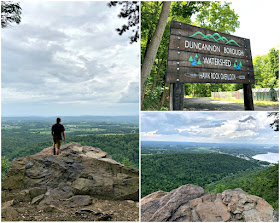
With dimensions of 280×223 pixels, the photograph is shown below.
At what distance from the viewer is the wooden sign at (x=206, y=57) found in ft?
10.1

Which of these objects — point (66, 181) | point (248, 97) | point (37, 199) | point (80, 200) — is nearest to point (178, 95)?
point (248, 97)

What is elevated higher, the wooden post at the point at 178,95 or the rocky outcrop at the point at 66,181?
the wooden post at the point at 178,95

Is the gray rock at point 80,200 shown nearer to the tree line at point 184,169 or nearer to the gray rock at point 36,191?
the gray rock at point 36,191

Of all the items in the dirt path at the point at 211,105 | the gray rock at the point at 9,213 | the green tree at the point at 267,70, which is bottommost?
the gray rock at the point at 9,213

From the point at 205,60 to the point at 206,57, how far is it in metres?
0.05

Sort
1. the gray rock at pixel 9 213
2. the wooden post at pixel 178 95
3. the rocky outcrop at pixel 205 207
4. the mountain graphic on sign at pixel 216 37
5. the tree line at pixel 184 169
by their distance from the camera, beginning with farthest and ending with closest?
1. the gray rock at pixel 9 213
2. the tree line at pixel 184 169
3. the rocky outcrop at pixel 205 207
4. the mountain graphic on sign at pixel 216 37
5. the wooden post at pixel 178 95

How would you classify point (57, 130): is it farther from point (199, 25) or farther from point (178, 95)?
point (199, 25)

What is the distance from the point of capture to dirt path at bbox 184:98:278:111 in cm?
338

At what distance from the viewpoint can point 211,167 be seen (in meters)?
4.03

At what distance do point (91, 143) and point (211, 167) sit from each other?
269 inches

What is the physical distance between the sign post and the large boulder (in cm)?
260

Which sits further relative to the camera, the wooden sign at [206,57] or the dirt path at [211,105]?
the dirt path at [211,105]

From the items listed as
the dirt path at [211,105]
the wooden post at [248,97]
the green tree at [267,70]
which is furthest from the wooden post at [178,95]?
the green tree at [267,70]

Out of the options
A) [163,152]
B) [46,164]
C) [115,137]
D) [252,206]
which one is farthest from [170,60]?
[115,137]
